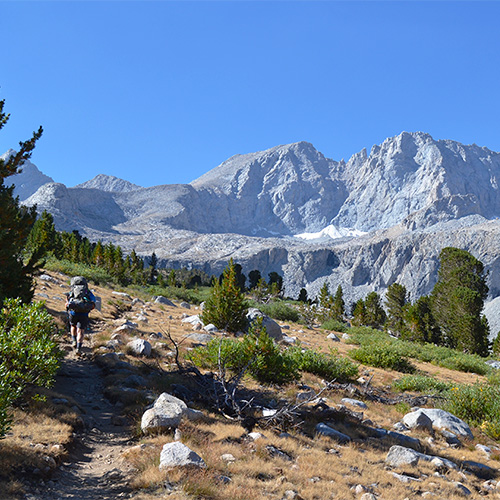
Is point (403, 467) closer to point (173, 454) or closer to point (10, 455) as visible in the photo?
point (173, 454)

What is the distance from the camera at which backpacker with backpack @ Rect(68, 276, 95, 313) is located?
1233cm

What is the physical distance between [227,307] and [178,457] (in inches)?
567

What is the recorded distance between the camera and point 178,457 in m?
5.51

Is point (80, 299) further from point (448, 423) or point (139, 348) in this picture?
point (448, 423)

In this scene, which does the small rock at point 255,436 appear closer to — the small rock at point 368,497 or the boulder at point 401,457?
the small rock at point 368,497

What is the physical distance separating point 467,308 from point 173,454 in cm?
4168

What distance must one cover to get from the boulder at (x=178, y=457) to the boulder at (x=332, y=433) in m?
3.42

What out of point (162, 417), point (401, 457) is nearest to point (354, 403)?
point (401, 457)

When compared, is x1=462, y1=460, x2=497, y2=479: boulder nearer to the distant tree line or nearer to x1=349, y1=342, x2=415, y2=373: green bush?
x1=349, y1=342, x2=415, y2=373: green bush

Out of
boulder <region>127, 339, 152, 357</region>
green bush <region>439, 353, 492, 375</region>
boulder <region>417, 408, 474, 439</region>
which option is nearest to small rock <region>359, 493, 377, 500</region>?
boulder <region>417, 408, 474, 439</region>

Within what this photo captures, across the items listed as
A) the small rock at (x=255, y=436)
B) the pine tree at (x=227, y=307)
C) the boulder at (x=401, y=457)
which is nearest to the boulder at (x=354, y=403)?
the boulder at (x=401, y=457)

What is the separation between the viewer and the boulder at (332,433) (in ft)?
26.0

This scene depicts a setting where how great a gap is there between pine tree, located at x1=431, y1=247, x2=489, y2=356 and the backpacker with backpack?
1452 inches

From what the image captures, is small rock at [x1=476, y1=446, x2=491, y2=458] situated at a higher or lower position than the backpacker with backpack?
lower
